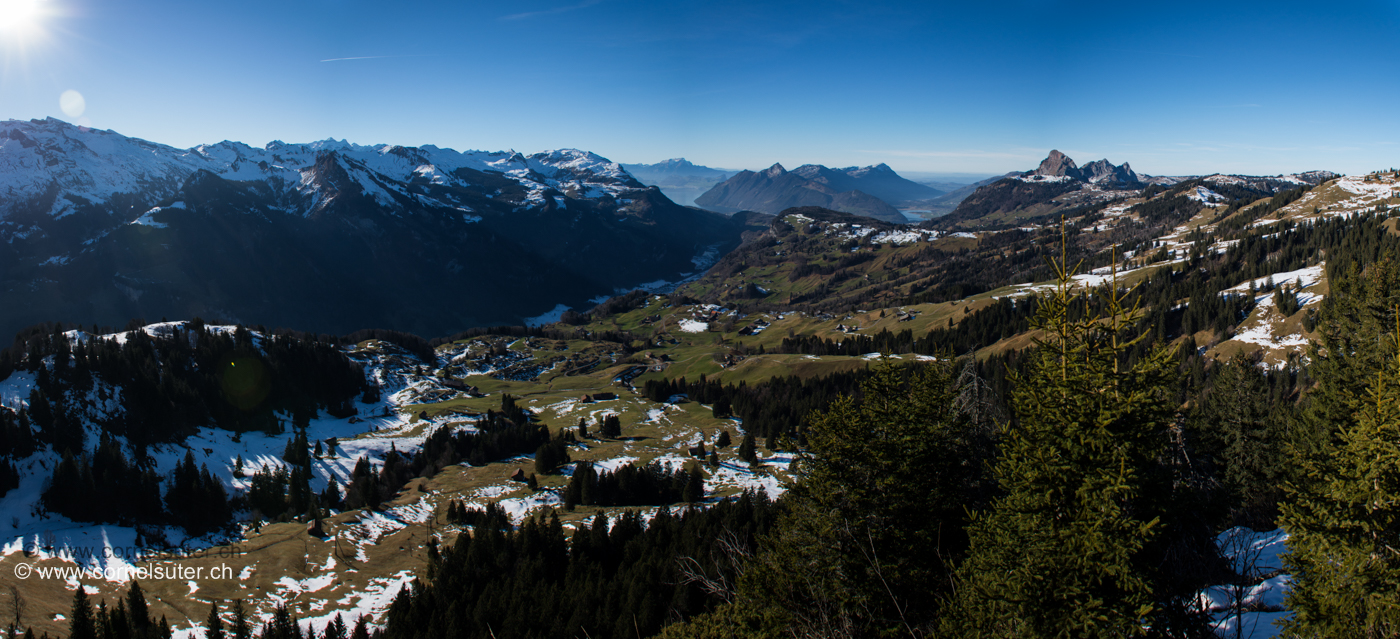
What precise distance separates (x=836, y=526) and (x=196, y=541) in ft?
383

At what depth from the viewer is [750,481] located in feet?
379

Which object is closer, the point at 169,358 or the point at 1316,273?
the point at 169,358

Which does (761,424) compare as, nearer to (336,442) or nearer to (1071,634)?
(336,442)

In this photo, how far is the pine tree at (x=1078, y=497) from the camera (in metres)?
18.4

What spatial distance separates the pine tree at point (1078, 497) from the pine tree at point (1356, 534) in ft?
26.8

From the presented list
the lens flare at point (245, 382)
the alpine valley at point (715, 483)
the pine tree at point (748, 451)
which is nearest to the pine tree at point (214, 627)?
the alpine valley at point (715, 483)

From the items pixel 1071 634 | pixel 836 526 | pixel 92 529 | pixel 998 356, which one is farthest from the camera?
pixel 998 356

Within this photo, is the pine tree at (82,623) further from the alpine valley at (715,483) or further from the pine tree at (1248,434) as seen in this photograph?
the pine tree at (1248,434)

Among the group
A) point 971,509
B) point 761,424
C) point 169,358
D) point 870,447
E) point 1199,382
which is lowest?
point 761,424

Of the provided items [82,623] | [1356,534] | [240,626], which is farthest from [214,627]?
[1356,534]

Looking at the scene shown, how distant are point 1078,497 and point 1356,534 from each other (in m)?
11.6

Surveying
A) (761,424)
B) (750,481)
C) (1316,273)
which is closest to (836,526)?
(750,481)

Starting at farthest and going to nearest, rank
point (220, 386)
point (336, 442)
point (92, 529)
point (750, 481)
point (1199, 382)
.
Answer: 1. point (220, 386)
2. point (336, 442)
3. point (1199, 382)
4. point (750, 481)
5. point (92, 529)

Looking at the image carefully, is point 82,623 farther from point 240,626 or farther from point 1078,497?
point 1078,497
